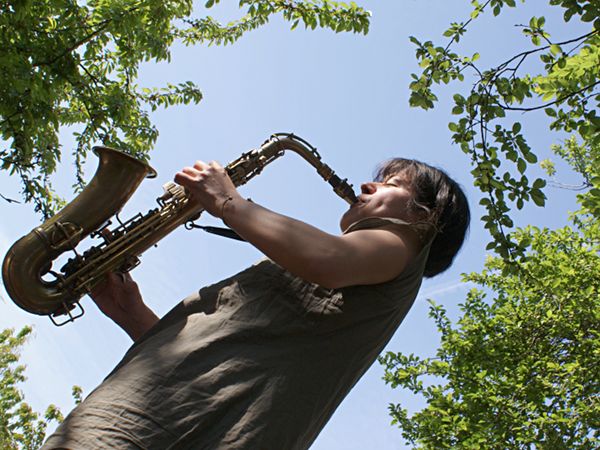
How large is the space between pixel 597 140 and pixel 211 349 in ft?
7.36

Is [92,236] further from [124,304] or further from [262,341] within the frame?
[262,341]

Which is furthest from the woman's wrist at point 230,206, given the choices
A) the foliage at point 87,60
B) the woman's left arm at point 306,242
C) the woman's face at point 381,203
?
the foliage at point 87,60

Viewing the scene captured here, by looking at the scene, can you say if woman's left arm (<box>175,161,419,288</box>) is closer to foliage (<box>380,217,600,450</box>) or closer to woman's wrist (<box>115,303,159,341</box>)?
woman's wrist (<box>115,303,159,341</box>)

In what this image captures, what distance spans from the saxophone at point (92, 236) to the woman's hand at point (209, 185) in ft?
1.35

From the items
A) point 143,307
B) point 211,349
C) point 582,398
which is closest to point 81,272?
point 143,307

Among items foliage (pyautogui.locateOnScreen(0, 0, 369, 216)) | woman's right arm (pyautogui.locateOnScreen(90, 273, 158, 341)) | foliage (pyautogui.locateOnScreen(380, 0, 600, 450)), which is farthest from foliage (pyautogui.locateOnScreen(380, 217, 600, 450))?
woman's right arm (pyautogui.locateOnScreen(90, 273, 158, 341))

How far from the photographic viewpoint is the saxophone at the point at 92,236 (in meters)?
2.17

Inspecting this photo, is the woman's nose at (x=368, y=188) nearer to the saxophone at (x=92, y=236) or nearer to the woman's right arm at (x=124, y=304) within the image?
the saxophone at (x=92, y=236)

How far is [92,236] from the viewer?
2.35 meters

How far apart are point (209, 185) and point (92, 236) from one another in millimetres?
639

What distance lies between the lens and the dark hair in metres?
2.29

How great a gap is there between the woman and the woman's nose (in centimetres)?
22

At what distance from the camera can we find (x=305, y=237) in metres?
1.75

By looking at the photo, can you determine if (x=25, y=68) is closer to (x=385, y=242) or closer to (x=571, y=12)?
(x=385, y=242)
